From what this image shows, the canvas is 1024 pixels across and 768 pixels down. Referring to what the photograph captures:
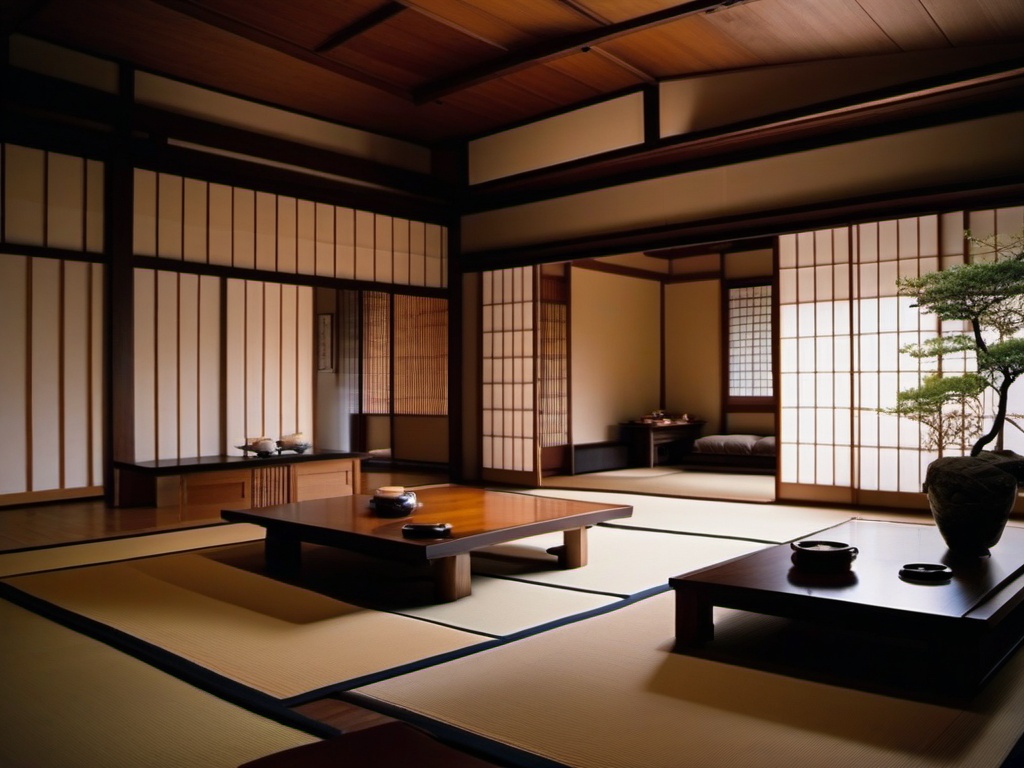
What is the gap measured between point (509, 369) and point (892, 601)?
212 inches

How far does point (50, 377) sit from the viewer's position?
529 centimetres

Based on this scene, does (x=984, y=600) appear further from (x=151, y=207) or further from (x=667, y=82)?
(x=151, y=207)

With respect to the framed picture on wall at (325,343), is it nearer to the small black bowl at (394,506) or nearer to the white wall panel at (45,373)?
the white wall panel at (45,373)

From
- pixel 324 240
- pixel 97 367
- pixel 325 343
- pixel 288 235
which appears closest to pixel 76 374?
pixel 97 367

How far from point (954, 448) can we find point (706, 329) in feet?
14.8

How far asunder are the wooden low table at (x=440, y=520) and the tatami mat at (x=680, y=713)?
2.12ft

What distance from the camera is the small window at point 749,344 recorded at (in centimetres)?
926

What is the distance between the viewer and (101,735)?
1.85m

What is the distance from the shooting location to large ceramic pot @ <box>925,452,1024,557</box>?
9.03 ft

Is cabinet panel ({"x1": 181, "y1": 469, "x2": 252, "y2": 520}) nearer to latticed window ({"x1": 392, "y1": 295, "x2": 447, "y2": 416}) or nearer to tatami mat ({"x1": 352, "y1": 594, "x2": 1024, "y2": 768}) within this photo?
tatami mat ({"x1": 352, "y1": 594, "x2": 1024, "y2": 768})

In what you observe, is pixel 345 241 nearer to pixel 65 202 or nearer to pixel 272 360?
pixel 272 360

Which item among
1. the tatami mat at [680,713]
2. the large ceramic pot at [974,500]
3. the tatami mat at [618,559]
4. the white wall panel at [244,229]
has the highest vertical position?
the white wall panel at [244,229]

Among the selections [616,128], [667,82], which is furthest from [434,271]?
[667,82]

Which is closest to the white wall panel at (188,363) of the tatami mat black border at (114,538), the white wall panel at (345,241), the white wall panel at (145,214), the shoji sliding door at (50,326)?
the white wall panel at (145,214)
